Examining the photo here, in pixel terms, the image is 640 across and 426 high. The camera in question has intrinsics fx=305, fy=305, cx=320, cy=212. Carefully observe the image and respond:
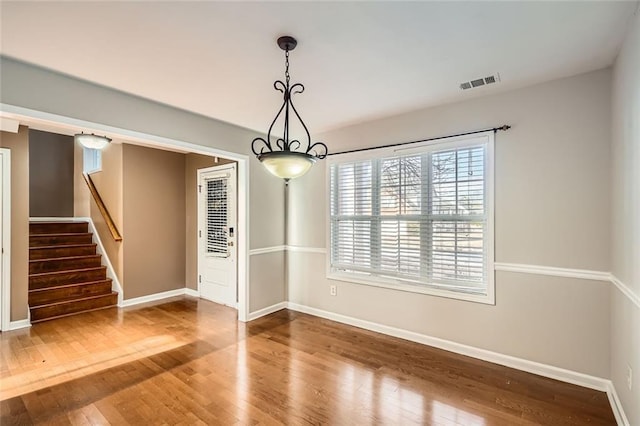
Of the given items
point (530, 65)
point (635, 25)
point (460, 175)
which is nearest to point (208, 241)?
point (460, 175)

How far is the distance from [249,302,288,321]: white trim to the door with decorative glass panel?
63 cm

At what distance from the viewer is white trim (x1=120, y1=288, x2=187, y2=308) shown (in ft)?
15.8

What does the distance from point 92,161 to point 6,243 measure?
9.81ft

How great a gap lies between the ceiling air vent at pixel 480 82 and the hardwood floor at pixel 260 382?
2.63 metres

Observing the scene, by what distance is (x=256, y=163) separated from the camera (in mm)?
4332

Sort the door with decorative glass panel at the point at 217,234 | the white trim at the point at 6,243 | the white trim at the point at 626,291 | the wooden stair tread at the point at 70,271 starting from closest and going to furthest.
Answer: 1. the white trim at the point at 626,291
2. the white trim at the point at 6,243
3. the wooden stair tread at the point at 70,271
4. the door with decorative glass panel at the point at 217,234

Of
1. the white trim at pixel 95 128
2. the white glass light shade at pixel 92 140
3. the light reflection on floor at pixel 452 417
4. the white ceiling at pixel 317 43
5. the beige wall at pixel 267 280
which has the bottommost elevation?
the light reflection on floor at pixel 452 417

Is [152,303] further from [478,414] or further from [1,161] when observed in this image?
[478,414]

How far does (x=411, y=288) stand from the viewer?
3492 millimetres

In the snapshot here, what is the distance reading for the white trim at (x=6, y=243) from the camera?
370cm

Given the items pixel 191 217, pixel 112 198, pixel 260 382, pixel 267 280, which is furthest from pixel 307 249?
pixel 112 198

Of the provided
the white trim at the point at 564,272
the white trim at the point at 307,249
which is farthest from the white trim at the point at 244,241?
the white trim at the point at 564,272

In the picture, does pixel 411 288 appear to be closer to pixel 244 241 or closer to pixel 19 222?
pixel 244 241

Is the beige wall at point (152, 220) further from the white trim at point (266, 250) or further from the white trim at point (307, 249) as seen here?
the white trim at point (307, 249)
